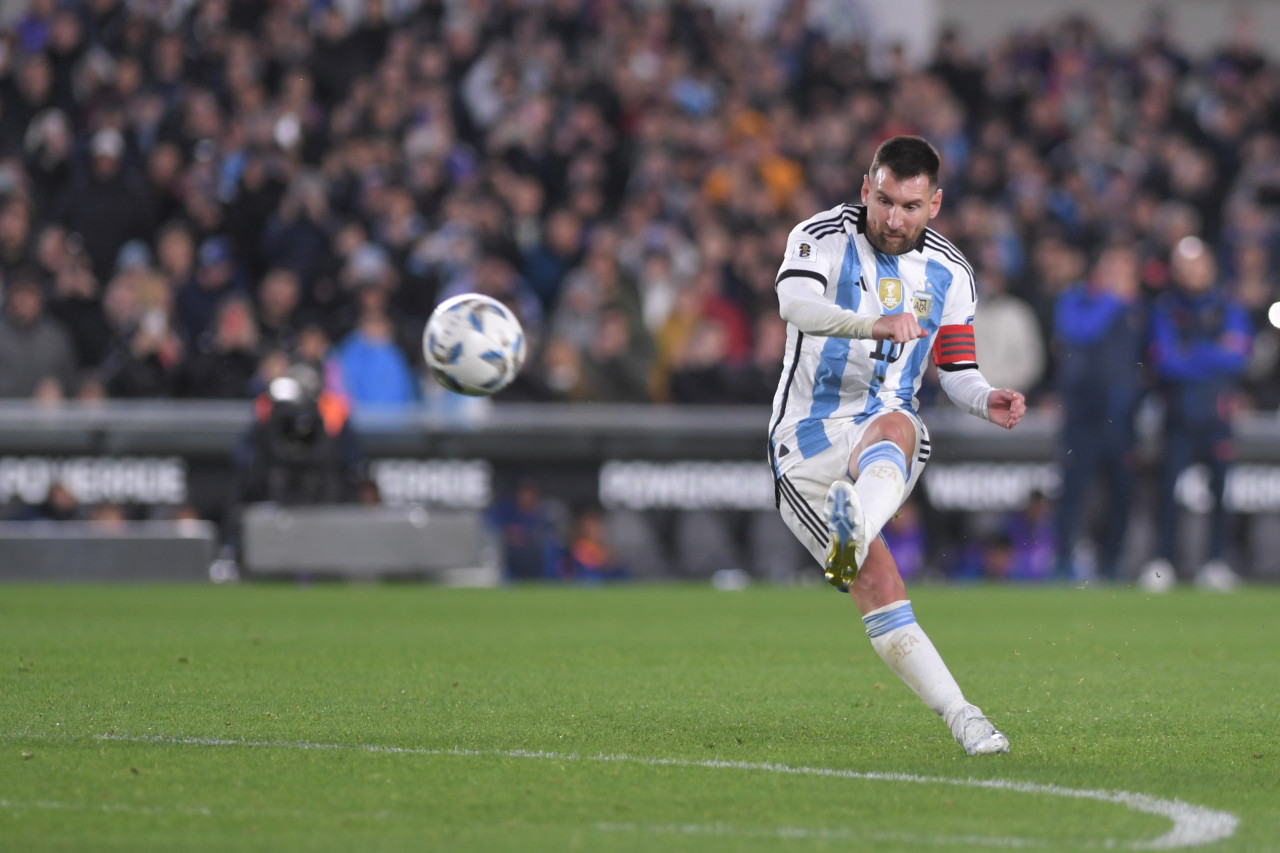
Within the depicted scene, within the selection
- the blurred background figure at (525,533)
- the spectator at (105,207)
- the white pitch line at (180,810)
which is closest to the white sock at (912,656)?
the white pitch line at (180,810)

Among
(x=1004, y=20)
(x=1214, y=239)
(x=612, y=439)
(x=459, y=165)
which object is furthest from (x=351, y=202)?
(x=1004, y=20)

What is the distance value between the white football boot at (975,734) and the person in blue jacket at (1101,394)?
33.4 ft

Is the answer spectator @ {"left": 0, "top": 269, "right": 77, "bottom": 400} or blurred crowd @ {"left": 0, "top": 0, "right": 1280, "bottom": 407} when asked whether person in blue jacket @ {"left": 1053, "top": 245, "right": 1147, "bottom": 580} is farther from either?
spectator @ {"left": 0, "top": 269, "right": 77, "bottom": 400}

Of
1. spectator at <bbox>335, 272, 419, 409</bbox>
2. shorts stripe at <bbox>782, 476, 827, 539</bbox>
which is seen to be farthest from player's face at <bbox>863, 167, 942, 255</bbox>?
spectator at <bbox>335, 272, 419, 409</bbox>

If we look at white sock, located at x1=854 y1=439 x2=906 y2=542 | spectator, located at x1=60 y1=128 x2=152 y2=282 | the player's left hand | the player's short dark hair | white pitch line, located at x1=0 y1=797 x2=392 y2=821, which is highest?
spectator, located at x1=60 y1=128 x2=152 y2=282

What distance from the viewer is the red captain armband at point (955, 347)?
678 centimetres

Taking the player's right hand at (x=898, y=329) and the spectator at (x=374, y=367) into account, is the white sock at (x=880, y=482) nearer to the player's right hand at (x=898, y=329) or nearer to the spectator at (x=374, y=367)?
the player's right hand at (x=898, y=329)

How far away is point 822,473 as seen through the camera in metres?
6.59

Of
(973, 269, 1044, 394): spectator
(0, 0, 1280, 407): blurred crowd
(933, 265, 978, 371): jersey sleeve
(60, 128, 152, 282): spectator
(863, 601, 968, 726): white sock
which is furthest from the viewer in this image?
(973, 269, 1044, 394): spectator

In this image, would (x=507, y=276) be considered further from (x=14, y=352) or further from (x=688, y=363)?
(x=14, y=352)

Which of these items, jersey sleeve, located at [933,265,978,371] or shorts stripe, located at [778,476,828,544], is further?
jersey sleeve, located at [933,265,978,371]

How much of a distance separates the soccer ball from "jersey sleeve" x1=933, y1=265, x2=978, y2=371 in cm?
213

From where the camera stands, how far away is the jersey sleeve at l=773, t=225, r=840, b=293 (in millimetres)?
6426

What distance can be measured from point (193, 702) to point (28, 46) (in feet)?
41.4
